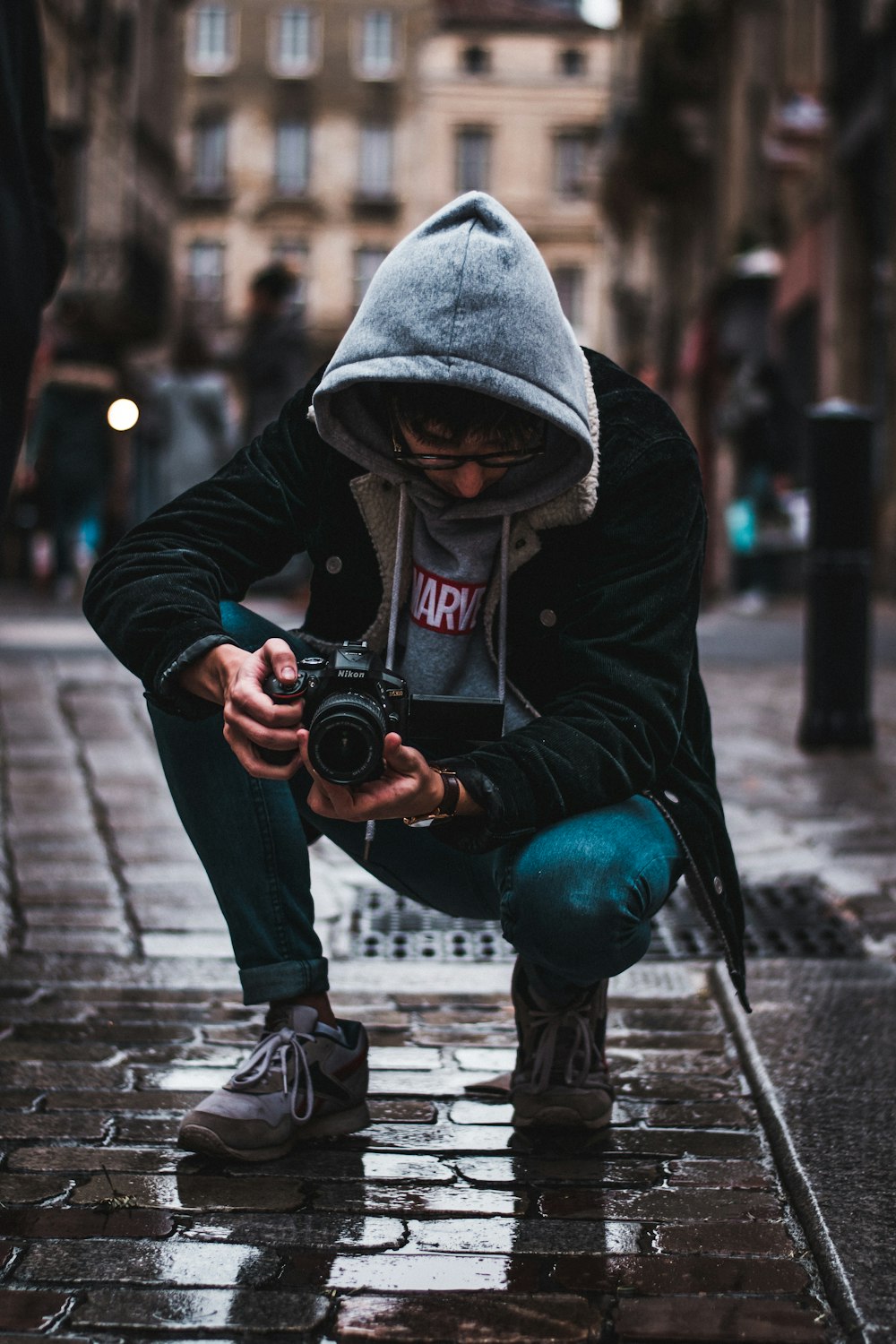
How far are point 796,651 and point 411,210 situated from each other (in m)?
40.6

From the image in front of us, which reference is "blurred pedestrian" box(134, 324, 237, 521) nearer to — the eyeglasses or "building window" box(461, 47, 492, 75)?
the eyeglasses

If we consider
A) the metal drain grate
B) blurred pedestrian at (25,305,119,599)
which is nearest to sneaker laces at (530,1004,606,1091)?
the metal drain grate

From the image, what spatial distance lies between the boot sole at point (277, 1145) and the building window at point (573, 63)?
48.6 m

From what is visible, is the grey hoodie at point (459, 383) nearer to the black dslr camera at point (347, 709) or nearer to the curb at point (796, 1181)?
the black dslr camera at point (347, 709)

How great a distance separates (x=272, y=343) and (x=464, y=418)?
8.19m

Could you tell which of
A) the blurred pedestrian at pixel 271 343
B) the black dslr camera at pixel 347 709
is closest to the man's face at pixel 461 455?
the black dslr camera at pixel 347 709

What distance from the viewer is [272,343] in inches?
415

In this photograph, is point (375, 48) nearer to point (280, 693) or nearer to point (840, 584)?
point (840, 584)

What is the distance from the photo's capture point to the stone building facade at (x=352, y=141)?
158 ft

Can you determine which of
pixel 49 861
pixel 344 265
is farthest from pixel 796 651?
pixel 344 265

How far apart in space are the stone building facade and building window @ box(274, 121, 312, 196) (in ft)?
0.11

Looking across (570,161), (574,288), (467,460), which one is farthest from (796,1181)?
(570,161)

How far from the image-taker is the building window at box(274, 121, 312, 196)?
4853cm

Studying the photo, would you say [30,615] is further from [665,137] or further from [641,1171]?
[665,137]
